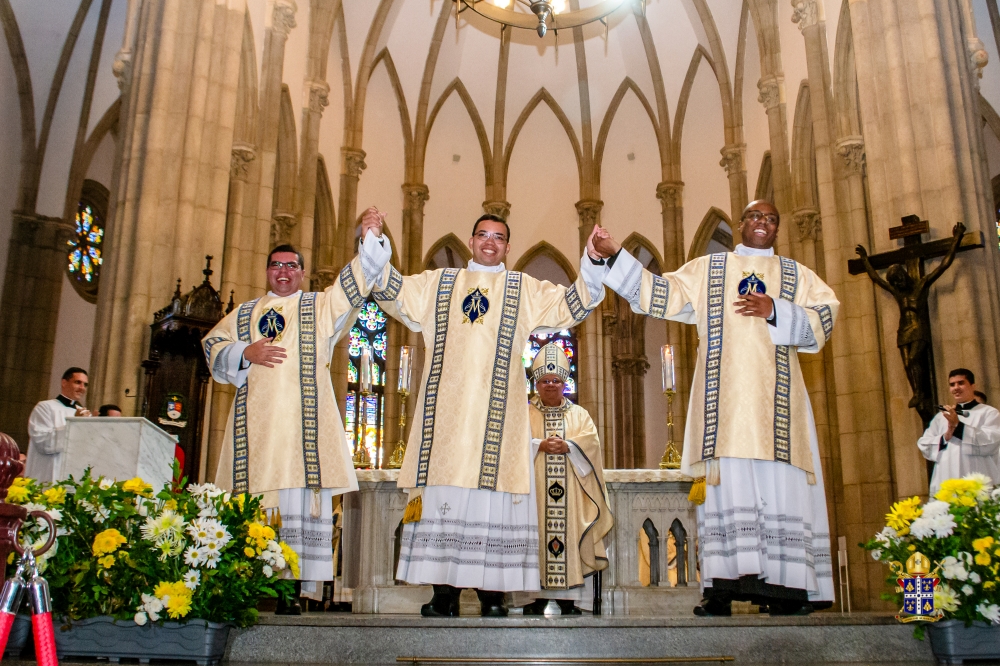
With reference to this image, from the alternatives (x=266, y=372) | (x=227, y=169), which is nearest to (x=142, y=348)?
(x=227, y=169)

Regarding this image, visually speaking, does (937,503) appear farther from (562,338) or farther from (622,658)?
(562,338)

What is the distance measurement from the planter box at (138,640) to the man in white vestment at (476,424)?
1.22 metres

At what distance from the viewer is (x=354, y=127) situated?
18266 millimetres

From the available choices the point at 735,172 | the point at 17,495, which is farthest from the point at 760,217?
→ the point at 735,172

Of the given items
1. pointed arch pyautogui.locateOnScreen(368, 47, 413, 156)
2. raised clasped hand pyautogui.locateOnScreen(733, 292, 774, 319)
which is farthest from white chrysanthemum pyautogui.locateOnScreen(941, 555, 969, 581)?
pointed arch pyautogui.locateOnScreen(368, 47, 413, 156)

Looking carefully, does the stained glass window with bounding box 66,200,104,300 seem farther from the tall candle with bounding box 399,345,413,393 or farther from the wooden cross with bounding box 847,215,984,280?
the wooden cross with bounding box 847,215,984,280

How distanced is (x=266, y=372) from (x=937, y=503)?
134 inches

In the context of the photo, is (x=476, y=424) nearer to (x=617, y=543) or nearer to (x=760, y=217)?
(x=760, y=217)

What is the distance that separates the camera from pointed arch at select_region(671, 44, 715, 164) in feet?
64.3

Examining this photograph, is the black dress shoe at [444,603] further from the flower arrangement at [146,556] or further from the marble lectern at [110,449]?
the marble lectern at [110,449]

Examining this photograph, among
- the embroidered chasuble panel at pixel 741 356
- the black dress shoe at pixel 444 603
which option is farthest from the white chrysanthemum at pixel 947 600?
the black dress shoe at pixel 444 603

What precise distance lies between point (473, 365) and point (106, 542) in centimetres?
204

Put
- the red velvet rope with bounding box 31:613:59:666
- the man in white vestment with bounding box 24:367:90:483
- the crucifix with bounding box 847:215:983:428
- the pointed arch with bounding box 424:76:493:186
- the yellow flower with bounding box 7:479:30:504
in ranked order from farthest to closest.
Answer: the pointed arch with bounding box 424:76:493:186 → the crucifix with bounding box 847:215:983:428 → the man in white vestment with bounding box 24:367:90:483 → the yellow flower with bounding box 7:479:30:504 → the red velvet rope with bounding box 31:613:59:666

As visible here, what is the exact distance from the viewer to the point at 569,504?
684 centimetres
